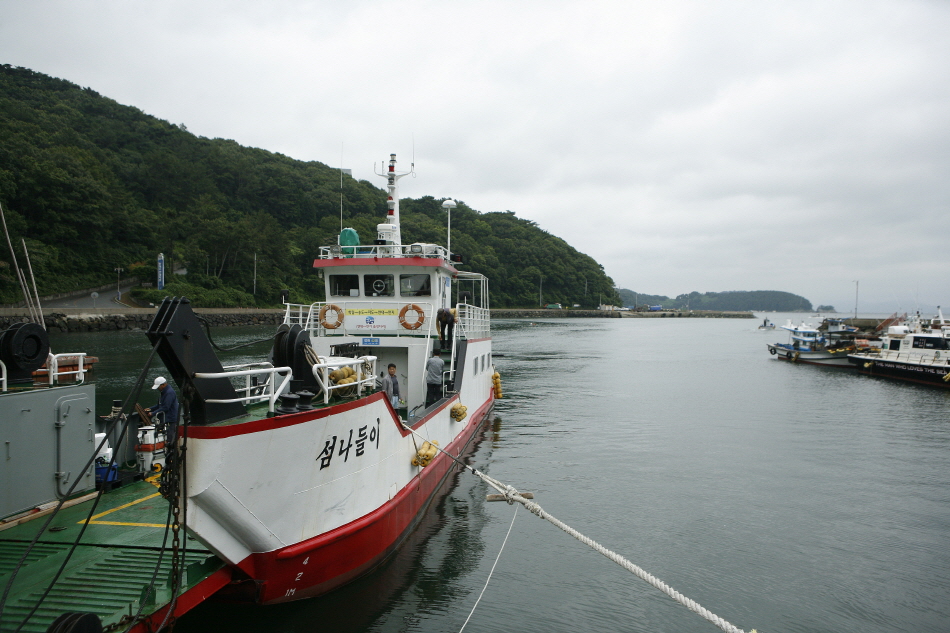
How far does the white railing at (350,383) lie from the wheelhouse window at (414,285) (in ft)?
18.0

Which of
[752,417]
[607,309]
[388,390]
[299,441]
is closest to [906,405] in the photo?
[752,417]

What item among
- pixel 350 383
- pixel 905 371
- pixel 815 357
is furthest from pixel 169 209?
pixel 350 383

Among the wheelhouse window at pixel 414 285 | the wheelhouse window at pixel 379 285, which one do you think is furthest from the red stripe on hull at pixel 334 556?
the wheelhouse window at pixel 379 285

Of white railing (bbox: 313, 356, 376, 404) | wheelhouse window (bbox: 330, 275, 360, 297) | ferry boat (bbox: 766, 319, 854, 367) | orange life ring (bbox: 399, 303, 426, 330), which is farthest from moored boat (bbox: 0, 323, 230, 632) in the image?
ferry boat (bbox: 766, 319, 854, 367)

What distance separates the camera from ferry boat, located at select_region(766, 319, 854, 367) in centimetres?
4453

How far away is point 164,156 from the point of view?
93.6 metres

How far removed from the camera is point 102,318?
1966 inches

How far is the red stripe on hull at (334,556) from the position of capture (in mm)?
6375

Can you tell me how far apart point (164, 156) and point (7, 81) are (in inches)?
1251

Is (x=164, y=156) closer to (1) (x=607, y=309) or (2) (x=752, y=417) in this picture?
(2) (x=752, y=417)

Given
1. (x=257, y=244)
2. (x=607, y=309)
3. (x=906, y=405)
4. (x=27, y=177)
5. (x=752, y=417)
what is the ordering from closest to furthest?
(x=752, y=417)
(x=906, y=405)
(x=27, y=177)
(x=257, y=244)
(x=607, y=309)

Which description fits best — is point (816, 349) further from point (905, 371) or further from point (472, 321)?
point (472, 321)

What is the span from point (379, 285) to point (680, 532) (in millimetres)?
8500

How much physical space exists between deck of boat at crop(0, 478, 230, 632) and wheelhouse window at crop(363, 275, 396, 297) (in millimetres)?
7095
